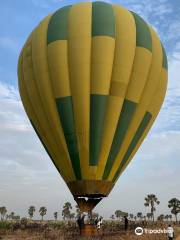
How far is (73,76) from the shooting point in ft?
72.5

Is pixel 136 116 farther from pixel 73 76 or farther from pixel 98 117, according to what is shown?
pixel 73 76

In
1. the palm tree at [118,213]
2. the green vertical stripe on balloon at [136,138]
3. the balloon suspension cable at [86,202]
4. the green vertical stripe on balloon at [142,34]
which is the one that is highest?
the green vertical stripe on balloon at [142,34]

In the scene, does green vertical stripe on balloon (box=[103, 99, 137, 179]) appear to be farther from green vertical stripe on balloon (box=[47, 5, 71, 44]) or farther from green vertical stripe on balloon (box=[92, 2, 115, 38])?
green vertical stripe on balloon (box=[47, 5, 71, 44])

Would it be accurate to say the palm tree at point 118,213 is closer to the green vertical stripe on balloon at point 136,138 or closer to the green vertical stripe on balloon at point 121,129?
the green vertical stripe on balloon at point 136,138

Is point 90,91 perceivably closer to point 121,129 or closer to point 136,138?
point 121,129

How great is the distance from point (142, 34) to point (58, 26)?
5.41m

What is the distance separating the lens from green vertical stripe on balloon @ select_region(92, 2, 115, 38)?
74.8 ft

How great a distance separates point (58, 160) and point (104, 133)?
3299 millimetres

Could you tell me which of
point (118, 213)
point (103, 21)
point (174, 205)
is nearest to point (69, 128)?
point (103, 21)

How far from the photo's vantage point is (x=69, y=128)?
2183cm

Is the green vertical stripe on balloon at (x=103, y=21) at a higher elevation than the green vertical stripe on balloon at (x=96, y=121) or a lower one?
higher

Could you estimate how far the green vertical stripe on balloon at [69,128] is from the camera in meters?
21.5

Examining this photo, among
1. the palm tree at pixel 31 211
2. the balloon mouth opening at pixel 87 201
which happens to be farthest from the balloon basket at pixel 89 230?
the palm tree at pixel 31 211

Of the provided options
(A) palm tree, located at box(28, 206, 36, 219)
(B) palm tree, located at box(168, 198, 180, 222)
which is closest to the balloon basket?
(B) palm tree, located at box(168, 198, 180, 222)
